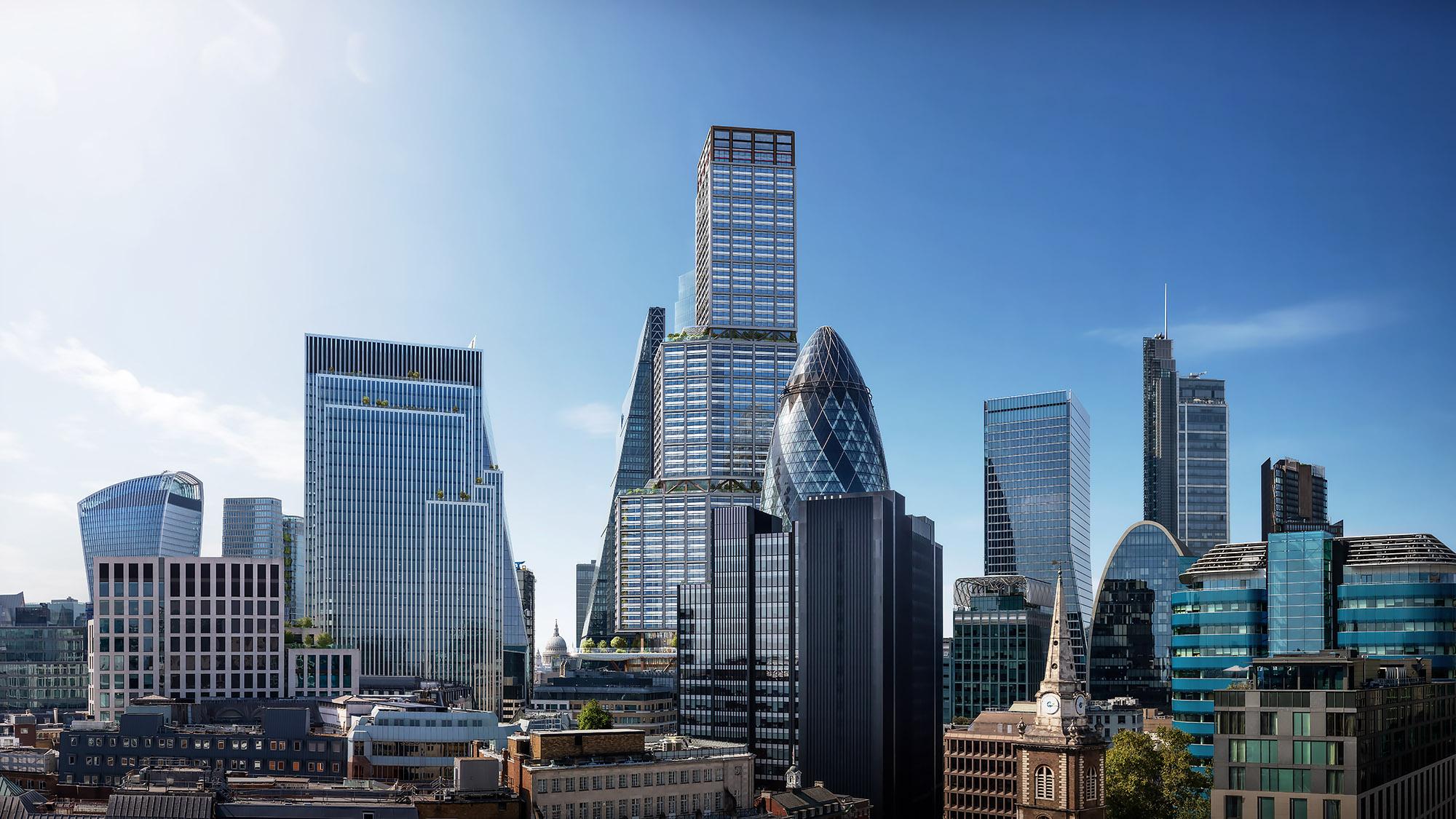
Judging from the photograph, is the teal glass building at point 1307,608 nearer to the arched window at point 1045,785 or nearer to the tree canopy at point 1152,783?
the tree canopy at point 1152,783

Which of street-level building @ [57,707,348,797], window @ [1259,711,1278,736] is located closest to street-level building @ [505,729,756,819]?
street-level building @ [57,707,348,797]

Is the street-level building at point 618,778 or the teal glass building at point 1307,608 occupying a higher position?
the teal glass building at point 1307,608

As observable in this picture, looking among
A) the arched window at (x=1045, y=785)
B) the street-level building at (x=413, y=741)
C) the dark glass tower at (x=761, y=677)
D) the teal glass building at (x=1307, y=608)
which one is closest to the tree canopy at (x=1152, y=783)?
the teal glass building at (x=1307, y=608)

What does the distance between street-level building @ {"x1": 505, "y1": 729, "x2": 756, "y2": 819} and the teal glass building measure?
49.3 m

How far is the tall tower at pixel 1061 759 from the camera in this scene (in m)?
118

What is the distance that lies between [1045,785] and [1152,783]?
12923 millimetres

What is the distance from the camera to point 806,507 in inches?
7736

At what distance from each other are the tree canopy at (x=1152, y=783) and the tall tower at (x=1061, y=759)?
5818mm

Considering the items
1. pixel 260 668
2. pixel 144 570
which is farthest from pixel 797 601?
pixel 144 570

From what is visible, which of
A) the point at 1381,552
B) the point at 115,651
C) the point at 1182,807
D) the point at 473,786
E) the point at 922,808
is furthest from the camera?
the point at 922,808

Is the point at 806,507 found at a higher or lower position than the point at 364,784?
higher

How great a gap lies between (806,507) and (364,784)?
96.9m

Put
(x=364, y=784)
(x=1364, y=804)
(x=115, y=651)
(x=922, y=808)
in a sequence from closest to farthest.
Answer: (x=1364, y=804)
(x=364, y=784)
(x=115, y=651)
(x=922, y=808)

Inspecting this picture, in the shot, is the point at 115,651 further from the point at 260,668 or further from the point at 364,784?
the point at 364,784
